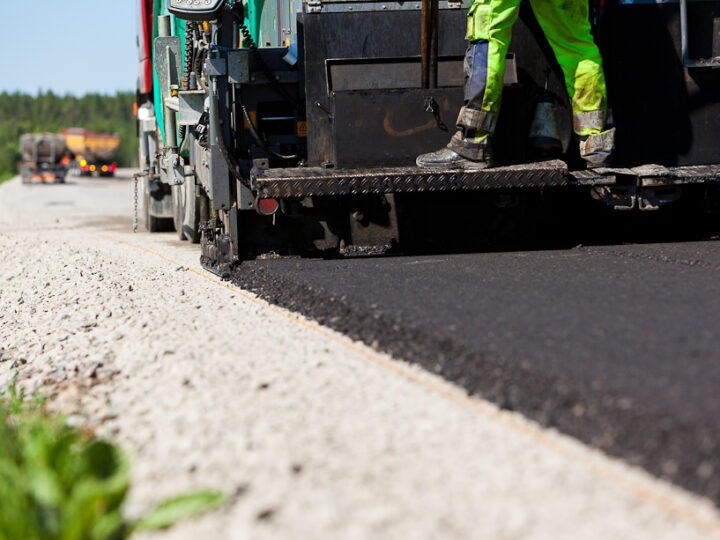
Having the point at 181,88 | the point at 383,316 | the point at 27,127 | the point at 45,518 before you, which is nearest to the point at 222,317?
the point at 383,316

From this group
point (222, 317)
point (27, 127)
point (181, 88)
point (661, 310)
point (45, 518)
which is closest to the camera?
point (45, 518)

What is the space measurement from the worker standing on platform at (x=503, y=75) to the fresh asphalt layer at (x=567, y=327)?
2.20ft

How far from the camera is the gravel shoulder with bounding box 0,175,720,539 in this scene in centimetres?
226

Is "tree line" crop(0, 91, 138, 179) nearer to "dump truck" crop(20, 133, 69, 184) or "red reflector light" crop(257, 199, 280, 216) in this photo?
"dump truck" crop(20, 133, 69, 184)

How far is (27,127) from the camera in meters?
135

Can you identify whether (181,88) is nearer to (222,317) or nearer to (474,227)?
(474,227)

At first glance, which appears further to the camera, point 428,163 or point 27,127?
point 27,127

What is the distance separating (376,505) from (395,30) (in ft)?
14.9

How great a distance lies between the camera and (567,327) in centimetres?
378

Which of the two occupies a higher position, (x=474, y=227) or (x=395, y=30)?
(x=395, y=30)

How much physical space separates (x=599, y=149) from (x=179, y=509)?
4.53 meters

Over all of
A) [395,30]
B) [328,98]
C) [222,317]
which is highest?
[395,30]

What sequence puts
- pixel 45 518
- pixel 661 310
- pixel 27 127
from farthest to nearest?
pixel 27 127, pixel 661 310, pixel 45 518

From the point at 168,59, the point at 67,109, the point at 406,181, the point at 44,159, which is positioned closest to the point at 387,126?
the point at 406,181
